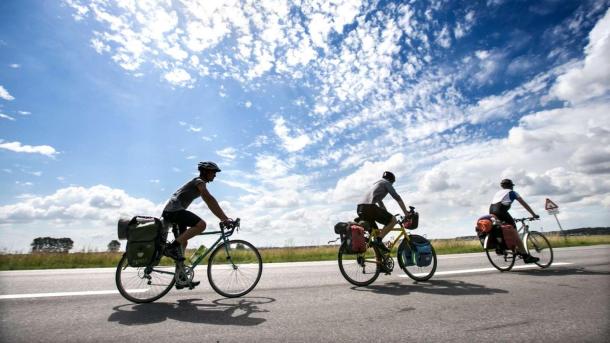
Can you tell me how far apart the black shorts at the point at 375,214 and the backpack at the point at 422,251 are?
0.75 m

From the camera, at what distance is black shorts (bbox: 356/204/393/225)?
6352 millimetres

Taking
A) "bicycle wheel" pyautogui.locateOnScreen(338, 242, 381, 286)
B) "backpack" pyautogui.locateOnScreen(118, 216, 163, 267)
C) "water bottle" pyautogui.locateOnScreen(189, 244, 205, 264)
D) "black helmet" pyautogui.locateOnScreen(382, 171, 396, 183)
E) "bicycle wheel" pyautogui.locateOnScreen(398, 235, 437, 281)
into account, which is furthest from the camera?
"black helmet" pyautogui.locateOnScreen(382, 171, 396, 183)

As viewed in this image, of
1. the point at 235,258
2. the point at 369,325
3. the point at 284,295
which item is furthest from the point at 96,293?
the point at 369,325

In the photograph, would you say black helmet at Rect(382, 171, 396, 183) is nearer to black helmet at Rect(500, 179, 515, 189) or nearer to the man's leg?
the man's leg

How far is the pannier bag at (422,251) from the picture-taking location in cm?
630

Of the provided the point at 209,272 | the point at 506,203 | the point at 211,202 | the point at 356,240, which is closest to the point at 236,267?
the point at 209,272

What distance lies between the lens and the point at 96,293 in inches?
210

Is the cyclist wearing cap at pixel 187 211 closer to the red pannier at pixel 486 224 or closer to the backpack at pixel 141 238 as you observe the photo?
the backpack at pixel 141 238

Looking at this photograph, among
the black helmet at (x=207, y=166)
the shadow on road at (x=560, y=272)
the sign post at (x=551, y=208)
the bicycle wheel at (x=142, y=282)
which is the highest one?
the sign post at (x=551, y=208)

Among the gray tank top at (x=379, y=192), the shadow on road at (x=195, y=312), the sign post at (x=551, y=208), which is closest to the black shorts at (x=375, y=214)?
the gray tank top at (x=379, y=192)

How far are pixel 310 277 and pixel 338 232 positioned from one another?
59.7 inches

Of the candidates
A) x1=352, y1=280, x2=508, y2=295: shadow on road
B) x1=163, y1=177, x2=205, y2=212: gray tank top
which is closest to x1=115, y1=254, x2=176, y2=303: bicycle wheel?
x1=163, y1=177, x2=205, y2=212: gray tank top

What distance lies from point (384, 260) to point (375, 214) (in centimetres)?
90

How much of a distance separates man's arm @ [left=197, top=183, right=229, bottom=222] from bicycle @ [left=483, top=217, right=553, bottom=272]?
20.9 ft
